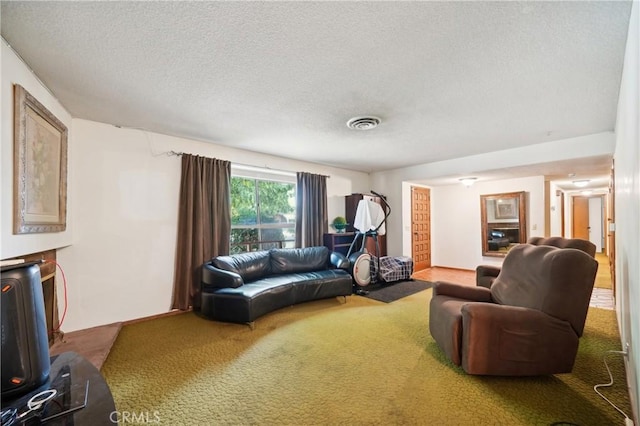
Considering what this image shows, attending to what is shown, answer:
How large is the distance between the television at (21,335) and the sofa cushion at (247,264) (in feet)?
7.90

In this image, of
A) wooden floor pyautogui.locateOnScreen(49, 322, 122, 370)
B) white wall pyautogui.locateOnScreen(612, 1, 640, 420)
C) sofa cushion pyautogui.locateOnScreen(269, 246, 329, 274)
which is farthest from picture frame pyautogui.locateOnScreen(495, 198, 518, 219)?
wooden floor pyautogui.locateOnScreen(49, 322, 122, 370)

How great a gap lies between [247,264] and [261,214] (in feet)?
3.55

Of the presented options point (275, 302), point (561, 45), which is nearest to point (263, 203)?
point (275, 302)

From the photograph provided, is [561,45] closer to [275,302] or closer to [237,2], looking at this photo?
[237,2]

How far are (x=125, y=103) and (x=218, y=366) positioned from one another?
2610mm

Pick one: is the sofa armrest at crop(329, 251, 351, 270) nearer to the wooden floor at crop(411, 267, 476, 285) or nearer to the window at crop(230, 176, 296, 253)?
the window at crop(230, 176, 296, 253)

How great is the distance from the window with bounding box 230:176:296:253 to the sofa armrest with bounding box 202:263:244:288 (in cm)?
90

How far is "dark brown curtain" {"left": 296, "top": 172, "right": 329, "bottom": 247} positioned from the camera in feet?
16.3

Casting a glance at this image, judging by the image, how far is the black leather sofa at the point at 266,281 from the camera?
3139mm

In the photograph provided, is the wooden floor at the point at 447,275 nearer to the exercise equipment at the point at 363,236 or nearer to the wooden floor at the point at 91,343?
the exercise equipment at the point at 363,236

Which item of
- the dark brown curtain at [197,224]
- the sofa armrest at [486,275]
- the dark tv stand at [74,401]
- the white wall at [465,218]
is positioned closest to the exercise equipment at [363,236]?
the white wall at [465,218]

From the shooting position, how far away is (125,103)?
2.60m

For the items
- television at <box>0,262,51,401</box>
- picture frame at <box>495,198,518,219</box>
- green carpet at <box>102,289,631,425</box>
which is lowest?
green carpet at <box>102,289,631,425</box>

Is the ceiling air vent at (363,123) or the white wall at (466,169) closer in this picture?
the ceiling air vent at (363,123)
